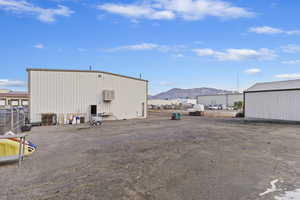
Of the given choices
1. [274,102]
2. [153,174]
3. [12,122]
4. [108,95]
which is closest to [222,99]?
[274,102]

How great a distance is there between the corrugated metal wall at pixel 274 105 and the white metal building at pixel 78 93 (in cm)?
1424

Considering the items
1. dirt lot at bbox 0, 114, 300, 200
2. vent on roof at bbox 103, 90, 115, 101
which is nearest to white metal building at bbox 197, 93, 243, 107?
vent on roof at bbox 103, 90, 115, 101

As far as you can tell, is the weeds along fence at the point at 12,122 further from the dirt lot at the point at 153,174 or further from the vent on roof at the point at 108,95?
the vent on roof at the point at 108,95

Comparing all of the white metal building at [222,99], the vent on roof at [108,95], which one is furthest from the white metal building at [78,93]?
the white metal building at [222,99]

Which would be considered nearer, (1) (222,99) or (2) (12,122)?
(2) (12,122)

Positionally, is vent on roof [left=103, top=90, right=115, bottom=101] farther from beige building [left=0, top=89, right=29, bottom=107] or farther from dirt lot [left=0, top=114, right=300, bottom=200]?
beige building [left=0, top=89, right=29, bottom=107]

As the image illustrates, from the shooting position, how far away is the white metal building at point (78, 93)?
56.7 ft

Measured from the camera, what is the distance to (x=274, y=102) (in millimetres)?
19734

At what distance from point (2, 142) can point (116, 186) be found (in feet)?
15.3

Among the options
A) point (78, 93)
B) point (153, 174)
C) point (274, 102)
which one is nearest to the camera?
point (153, 174)

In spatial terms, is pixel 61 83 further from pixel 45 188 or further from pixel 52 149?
pixel 45 188

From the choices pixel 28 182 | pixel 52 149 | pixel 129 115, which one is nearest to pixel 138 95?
pixel 129 115

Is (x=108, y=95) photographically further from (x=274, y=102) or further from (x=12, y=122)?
(x=274, y=102)

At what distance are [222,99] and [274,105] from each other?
1993 inches
